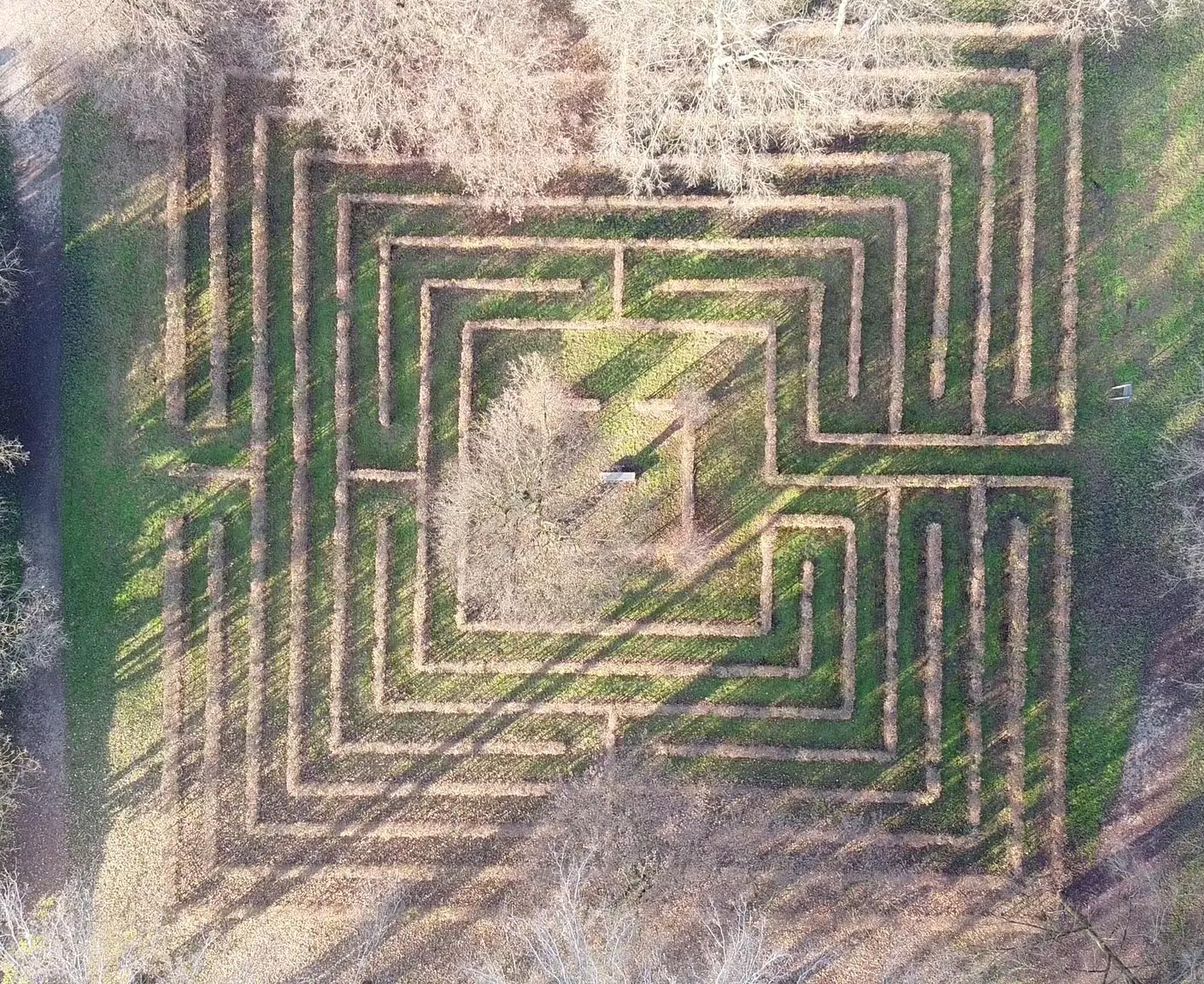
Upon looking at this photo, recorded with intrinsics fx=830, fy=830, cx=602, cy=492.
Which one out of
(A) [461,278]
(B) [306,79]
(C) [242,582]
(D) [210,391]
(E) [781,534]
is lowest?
(C) [242,582]

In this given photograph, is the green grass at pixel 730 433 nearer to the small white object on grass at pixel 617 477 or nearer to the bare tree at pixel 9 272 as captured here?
the small white object on grass at pixel 617 477

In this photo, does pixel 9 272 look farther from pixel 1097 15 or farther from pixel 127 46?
pixel 1097 15

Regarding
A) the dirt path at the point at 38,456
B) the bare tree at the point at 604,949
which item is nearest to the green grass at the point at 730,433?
the dirt path at the point at 38,456

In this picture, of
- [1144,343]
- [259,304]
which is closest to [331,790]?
[259,304]

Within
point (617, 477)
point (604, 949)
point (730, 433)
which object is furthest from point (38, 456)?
point (604, 949)

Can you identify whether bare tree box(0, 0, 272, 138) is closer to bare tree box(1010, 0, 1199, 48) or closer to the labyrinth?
the labyrinth

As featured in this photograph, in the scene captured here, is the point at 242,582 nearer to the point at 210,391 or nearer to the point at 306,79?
the point at 210,391
